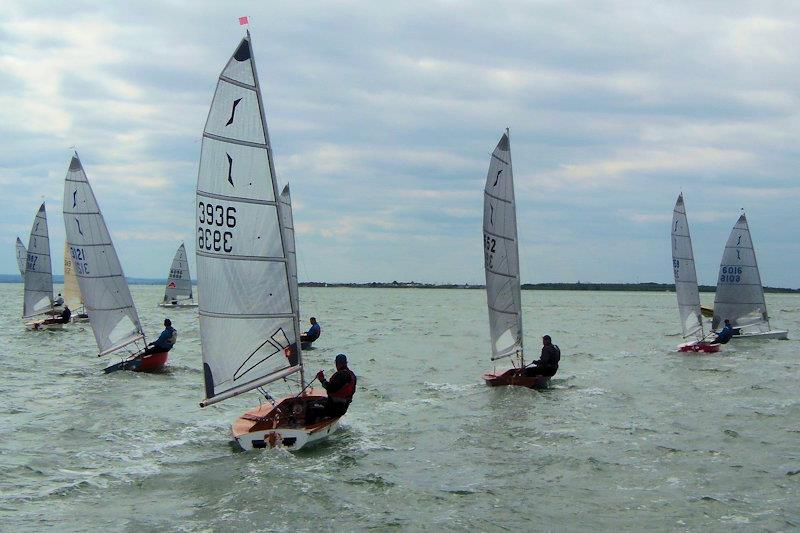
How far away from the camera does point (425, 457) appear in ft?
45.3

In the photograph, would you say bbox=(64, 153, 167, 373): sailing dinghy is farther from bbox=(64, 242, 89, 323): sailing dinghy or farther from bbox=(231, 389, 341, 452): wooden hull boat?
bbox=(64, 242, 89, 323): sailing dinghy

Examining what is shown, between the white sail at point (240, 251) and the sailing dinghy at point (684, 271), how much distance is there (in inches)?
885

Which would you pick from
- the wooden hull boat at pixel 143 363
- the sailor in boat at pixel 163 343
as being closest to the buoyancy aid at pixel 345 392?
the sailor in boat at pixel 163 343

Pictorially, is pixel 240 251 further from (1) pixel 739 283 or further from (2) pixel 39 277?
(2) pixel 39 277

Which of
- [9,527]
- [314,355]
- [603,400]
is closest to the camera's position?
[9,527]

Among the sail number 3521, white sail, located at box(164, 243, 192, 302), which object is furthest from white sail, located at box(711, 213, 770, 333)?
white sail, located at box(164, 243, 192, 302)

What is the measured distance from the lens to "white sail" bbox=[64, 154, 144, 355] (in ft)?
79.3

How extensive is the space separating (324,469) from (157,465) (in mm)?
2649

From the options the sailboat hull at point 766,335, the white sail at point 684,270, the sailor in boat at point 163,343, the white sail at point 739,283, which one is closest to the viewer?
the sailor in boat at point 163,343

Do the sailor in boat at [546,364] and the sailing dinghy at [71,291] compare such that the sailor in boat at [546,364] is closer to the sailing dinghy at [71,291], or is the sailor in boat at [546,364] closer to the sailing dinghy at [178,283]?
the sailing dinghy at [71,291]

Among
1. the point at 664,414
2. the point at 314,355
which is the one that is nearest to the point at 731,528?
the point at 664,414

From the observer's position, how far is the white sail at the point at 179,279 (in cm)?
6234

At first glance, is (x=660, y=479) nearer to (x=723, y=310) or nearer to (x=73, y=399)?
(x=73, y=399)

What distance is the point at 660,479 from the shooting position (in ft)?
40.7
